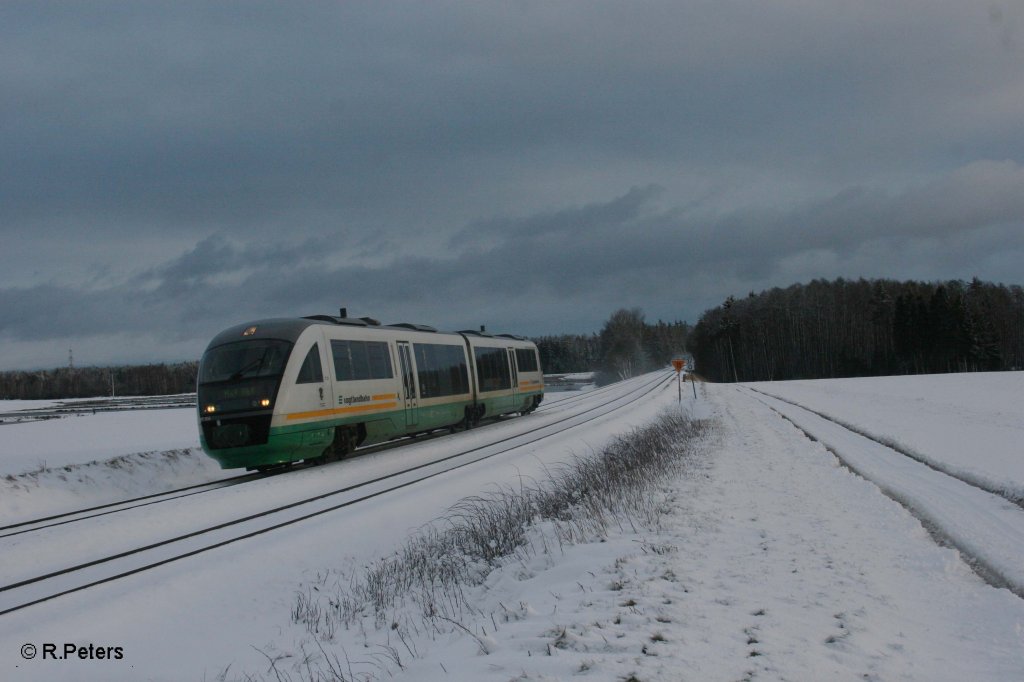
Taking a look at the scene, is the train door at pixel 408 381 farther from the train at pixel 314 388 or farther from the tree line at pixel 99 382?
the tree line at pixel 99 382

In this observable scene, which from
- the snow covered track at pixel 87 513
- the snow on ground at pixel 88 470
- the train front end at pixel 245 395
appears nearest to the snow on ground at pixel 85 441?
the snow on ground at pixel 88 470

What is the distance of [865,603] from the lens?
17.9 ft

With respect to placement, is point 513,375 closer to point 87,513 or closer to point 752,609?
point 87,513

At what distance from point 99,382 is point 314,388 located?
7197 inches

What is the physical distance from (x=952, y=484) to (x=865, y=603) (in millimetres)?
6664

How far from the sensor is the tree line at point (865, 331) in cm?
8488

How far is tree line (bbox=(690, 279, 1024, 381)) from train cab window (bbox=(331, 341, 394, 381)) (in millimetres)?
84793

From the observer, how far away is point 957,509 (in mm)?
8914

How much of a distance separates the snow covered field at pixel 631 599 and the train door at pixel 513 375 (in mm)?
17809

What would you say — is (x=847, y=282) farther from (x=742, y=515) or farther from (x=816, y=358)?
(x=742, y=515)

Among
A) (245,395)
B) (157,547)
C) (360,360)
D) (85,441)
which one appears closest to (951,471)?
(157,547)

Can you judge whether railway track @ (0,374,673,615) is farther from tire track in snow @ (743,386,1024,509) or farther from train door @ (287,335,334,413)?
tire track in snow @ (743,386,1024,509)

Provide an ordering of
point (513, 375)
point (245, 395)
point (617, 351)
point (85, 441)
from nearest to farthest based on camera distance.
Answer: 1. point (245, 395)
2. point (85, 441)
3. point (513, 375)
4. point (617, 351)

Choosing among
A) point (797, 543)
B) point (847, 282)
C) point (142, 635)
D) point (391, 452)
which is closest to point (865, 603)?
point (797, 543)
